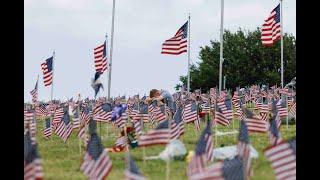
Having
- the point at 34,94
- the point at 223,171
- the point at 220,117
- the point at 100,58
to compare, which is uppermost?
the point at 100,58

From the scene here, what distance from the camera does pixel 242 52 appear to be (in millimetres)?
80938

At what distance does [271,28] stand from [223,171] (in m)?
27.1

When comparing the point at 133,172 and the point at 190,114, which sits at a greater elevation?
the point at 190,114

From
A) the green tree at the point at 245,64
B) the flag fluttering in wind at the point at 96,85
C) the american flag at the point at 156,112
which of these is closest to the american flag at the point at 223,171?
the american flag at the point at 156,112

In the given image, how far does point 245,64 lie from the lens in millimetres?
79438

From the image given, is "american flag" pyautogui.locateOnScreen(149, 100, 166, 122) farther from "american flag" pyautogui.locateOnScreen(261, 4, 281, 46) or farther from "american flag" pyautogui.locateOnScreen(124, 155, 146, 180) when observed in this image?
"american flag" pyautogui.locateOnScreen(124, 155, 146, 180)

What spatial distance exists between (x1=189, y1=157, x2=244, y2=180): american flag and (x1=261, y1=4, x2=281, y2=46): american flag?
83.6ft

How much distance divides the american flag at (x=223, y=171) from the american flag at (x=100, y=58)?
794 inches

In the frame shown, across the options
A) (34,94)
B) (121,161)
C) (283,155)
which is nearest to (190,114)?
(121,161)

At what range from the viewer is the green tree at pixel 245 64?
7706 centimetres

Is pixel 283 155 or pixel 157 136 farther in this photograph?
pixel 157 136

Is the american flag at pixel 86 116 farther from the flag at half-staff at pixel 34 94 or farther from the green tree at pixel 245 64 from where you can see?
the green tree at pixel 245 64

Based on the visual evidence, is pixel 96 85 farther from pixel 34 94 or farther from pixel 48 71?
pixel 34 94
